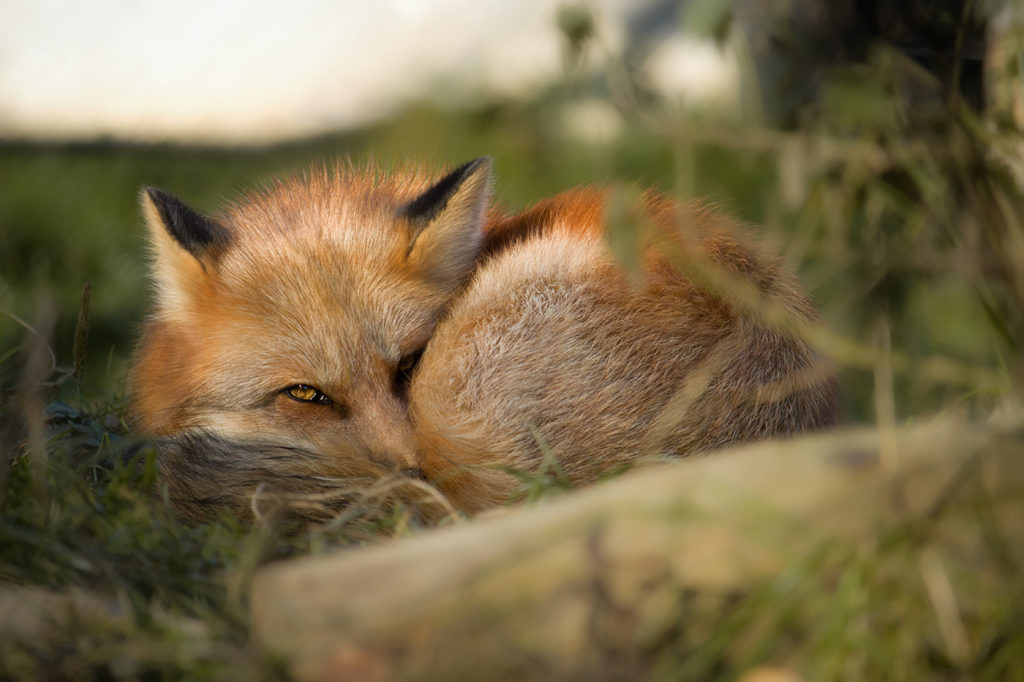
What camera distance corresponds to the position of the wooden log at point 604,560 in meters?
1.22

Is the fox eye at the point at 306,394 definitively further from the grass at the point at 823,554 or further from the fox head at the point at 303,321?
the grass at the point at 823,554

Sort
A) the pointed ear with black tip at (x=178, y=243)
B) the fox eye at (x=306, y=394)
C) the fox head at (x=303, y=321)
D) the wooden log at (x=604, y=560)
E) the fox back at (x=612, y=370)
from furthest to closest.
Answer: the pointed ear with black tip at (x=178, y=243) < the fox eye at (x=306, y=394) < the fox head at (x=303, y=321) < the fox back at (x=612, y=370) < the wooden log at (x=604, y=560)

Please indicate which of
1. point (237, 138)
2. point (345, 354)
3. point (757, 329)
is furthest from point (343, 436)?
point (237, 138)

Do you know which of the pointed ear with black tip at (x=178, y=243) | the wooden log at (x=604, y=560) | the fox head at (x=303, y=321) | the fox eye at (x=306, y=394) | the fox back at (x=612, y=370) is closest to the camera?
the wooden log at (x=604, y=560)

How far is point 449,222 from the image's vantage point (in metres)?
2.89

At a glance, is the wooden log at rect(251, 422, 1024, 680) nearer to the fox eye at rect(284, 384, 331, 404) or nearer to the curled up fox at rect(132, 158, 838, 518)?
the curled up fox at rect(132, 158, 838, 518)

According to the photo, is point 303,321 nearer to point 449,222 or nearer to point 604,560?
point 449,222

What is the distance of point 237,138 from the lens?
916 cm

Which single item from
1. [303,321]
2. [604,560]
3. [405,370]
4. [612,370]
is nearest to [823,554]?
[604,560]

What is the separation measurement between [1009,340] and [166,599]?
5.88ft

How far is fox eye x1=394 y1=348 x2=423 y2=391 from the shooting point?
9.01 feet

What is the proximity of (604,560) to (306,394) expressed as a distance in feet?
5.29

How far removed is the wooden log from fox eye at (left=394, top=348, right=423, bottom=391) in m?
1.44

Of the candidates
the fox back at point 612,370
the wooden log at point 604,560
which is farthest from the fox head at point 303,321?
the wooden log at point 604,560
